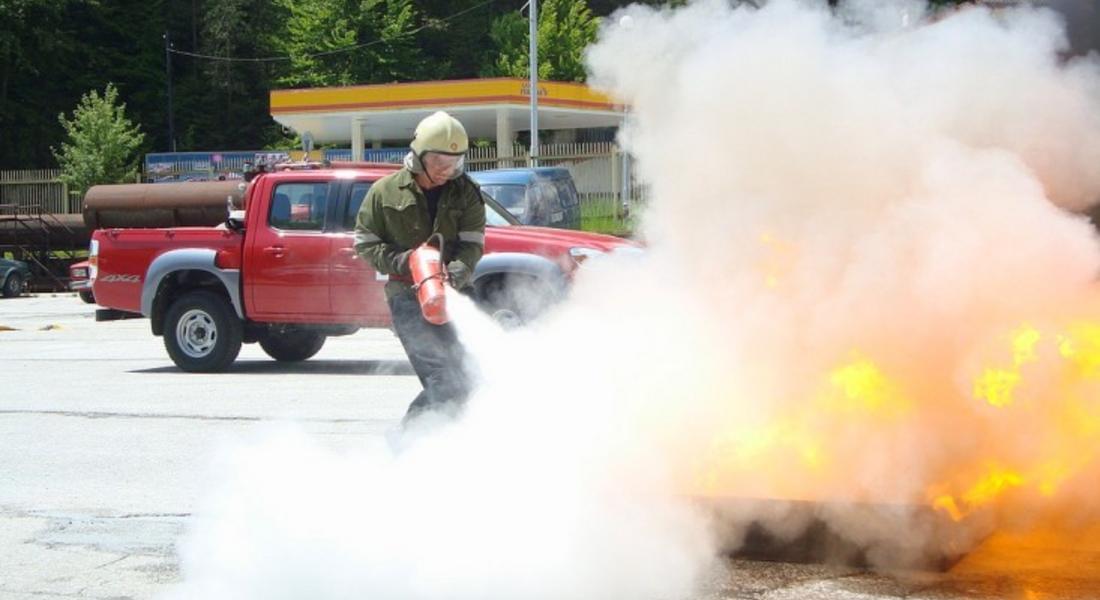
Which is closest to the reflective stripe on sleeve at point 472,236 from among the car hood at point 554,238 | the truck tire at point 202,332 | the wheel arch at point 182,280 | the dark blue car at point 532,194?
the car hood at point 554,238

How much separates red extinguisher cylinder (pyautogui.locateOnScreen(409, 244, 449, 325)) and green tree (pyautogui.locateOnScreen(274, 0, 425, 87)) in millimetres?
59461

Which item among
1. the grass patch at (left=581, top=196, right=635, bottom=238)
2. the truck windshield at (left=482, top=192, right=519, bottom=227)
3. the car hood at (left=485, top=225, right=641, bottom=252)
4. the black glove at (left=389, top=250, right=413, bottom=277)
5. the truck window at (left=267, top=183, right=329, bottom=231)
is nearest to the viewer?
the black glove at (left=389, top=250, right=413, bottom=277)

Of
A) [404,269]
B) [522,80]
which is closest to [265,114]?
[522,80]

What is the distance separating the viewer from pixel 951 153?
5.79 metres

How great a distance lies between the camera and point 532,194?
774 inches

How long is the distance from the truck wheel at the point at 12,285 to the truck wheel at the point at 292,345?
21.6 m

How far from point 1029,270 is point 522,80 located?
3949 cm

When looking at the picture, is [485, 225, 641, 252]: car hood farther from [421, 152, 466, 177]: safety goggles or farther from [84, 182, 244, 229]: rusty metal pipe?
[84, 182, 244, 229]: rusty metal pipe

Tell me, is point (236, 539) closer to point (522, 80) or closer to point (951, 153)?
point (951, 153)

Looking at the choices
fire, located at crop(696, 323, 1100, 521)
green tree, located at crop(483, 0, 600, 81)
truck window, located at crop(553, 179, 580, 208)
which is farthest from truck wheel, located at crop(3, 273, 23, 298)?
fire, located at crop(696, 323, 1100, 521)

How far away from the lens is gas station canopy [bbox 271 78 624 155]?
44406 mm

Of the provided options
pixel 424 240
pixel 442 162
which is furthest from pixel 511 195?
pixel 442 162

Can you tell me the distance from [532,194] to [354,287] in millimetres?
7077

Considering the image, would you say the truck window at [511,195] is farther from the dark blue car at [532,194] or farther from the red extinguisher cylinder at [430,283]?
the red extinguisher cylinder at [430,283]
